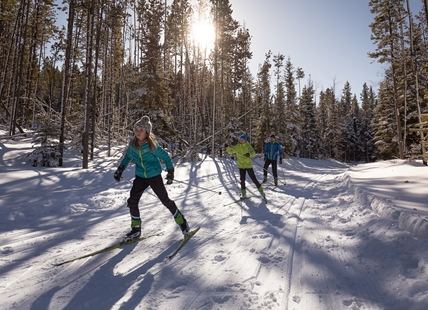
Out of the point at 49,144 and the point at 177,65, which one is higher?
the point at 177,65

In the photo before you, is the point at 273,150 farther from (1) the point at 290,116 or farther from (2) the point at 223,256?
(1) the point at 290,116

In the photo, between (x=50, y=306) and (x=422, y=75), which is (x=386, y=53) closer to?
(x=422, y=75)

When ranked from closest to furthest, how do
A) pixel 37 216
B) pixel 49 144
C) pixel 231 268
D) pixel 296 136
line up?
pixel 231 268 → pixel 37 216 → pixel 49 144 → pixel 296 136

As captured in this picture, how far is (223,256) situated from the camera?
3.73 meters

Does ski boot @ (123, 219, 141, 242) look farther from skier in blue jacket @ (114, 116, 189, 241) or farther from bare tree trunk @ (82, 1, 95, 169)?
bare tree trunk @ (82, 1, 95, 169)

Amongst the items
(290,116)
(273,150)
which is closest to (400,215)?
(273,150)

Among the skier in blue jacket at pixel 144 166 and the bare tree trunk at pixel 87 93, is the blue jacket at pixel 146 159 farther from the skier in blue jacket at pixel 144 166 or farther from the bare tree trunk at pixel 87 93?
the bare tree trunk at pixel 87 93

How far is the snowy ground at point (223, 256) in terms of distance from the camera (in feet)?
8.66

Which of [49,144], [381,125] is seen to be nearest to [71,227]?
[49,144]

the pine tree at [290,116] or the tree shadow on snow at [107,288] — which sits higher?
the pine tree at [290,116]

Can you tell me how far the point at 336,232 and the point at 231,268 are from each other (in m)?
2.50

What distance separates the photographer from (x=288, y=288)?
2.84 metres

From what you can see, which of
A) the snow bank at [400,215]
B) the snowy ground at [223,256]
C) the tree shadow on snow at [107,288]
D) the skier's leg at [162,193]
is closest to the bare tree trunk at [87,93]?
the snowy ground at [223,256]

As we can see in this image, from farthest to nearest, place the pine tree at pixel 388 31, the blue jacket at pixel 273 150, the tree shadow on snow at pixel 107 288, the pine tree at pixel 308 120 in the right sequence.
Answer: the pine tree at pixel 308 120 < the pine tree at pixel 388 31 < the blue jacket at pixel 273 150 < the tree shadow on snow at pixel 107 288
